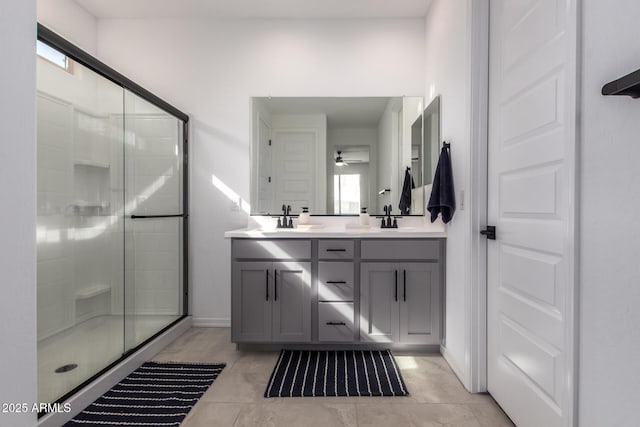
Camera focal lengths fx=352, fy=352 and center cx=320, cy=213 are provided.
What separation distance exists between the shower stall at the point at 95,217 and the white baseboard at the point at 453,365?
2.11 m

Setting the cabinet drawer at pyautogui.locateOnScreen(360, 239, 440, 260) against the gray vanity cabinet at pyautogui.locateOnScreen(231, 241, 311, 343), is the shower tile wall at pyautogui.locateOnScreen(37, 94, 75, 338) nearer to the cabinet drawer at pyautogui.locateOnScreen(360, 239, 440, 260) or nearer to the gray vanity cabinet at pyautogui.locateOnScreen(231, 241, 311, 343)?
the gray vanity cabinet at pyautogui.locateOnScreen(231, 241, 311, 343)

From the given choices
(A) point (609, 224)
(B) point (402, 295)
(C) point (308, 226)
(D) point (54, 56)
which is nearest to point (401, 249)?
(B) point (402, 295)

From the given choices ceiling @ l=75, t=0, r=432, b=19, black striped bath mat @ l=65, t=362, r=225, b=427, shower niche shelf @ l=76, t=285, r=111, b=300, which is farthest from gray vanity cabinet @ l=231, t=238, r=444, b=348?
ceiling @ l=75, t=0, r=432, b=19

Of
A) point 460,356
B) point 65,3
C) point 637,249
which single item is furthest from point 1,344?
point 65,3

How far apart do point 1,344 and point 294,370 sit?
67.5 inches

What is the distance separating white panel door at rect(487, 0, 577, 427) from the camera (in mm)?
1241

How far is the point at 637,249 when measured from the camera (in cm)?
92

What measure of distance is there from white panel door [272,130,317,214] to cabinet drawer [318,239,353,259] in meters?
0.61

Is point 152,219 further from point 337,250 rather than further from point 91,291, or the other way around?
point 337,250

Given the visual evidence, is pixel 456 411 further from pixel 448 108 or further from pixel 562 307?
pixel 448 108

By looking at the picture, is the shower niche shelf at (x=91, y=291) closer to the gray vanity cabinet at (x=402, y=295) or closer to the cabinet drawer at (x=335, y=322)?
the cabinet drawer at (x=335, y=322)

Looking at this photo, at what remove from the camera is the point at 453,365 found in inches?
90.4

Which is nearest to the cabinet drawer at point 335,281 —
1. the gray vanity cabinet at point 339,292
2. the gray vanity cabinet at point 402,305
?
the gray vanity cabinet at point 339,292

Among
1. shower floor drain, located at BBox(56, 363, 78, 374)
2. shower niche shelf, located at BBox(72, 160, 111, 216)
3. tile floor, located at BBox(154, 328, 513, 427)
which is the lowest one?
tile floor, located at BBox(154, 328, 513, 427)
